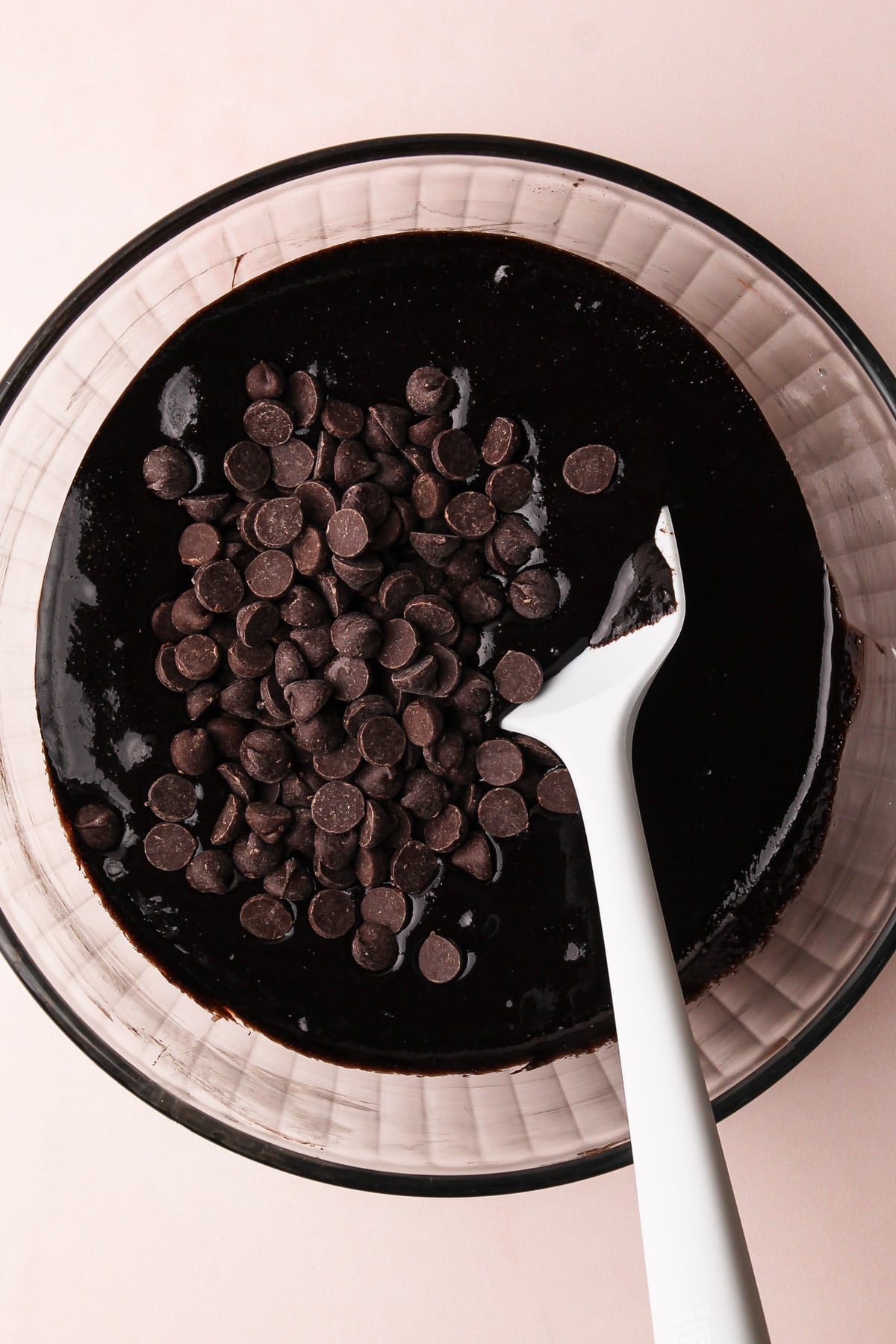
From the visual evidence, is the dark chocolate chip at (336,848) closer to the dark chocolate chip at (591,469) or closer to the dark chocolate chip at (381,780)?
the dark chocolate chip at (381,780)

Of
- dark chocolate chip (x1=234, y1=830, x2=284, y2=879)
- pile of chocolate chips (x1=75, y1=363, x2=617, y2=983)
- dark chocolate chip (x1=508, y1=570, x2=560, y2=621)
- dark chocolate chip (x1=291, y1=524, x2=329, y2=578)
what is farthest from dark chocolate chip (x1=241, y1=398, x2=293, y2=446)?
dark chocolate chip (x1=234, y1=830, x2=284, y2=879)

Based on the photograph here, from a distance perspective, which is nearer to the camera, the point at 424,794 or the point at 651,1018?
the point at 651,1018

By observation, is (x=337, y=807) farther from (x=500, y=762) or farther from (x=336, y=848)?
(x=500, y=762)

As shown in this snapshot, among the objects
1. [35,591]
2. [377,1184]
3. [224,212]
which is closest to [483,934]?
[377,1184]

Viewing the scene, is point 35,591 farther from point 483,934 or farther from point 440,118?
point 440,118

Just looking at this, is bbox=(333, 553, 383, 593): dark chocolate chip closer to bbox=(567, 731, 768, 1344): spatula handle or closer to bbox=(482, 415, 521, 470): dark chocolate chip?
bbox=(482, 415, 521, 470): dark chocolate chip

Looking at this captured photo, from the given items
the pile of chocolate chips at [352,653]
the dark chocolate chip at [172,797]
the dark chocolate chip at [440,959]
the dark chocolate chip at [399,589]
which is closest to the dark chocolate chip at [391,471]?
the pile of chocolate chips at [352,653]

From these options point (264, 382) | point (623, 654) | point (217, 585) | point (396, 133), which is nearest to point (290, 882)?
point (217, 585)
